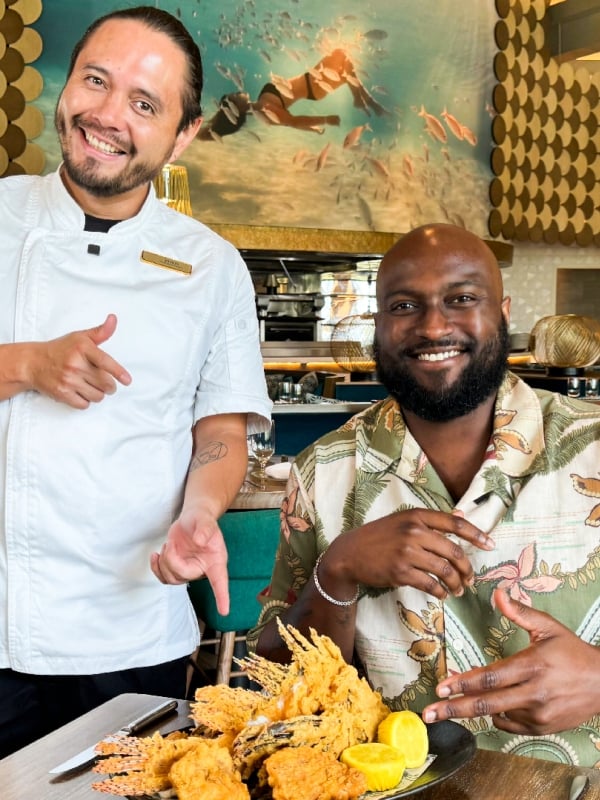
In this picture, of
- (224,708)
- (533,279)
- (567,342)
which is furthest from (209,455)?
(533,279)

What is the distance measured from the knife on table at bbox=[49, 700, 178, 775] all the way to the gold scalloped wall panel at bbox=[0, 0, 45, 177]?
291 inches

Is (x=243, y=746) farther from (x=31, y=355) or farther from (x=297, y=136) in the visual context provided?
(x=297, y=136)

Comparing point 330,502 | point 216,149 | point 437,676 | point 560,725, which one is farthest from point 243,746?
point 216,149

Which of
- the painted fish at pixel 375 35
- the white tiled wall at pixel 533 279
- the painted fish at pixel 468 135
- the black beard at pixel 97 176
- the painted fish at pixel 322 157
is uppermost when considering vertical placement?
the painted fish at pixel 375 35

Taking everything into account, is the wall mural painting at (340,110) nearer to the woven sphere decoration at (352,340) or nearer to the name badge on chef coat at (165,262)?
the woven sphere decoration at (352,340)

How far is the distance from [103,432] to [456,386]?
627 millimetres

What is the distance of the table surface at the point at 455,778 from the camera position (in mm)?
1055

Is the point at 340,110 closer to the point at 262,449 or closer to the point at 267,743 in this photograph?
the point at 262,449

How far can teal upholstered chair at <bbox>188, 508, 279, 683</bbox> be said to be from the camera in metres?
2.69

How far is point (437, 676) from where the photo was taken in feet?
4.86

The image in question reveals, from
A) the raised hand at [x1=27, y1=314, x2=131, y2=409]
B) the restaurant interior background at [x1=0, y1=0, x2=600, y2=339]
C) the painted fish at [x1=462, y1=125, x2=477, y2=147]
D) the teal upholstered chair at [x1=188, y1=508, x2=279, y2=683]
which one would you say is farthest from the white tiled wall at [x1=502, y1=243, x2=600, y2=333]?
the raised hand at [x1=27, y1=314, x2=131, y2=409]

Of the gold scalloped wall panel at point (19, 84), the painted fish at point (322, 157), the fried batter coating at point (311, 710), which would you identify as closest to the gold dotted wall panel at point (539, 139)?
the painted fish at point (322, 157)

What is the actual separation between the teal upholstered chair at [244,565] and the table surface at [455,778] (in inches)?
58.0

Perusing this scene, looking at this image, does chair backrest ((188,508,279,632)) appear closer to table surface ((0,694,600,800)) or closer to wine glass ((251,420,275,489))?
wine glass ((251,420,275,489))
